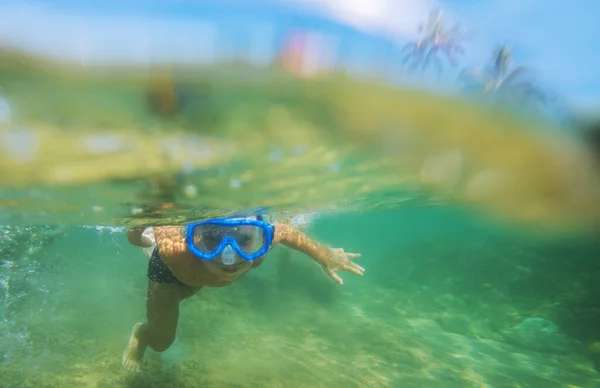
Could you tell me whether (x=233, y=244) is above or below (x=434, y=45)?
below

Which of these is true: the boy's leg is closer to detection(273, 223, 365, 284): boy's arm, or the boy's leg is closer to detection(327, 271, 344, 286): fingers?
detection(273, 223, 365, 284): boy's arm

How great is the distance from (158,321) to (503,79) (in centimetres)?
735

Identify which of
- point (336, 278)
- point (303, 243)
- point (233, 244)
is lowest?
point (233, 244)

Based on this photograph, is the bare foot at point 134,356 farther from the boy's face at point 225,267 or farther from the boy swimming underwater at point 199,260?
the boy's face at point 225,267

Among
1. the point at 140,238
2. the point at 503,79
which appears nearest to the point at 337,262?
the point at 140,238

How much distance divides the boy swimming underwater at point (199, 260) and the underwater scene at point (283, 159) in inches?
1.6

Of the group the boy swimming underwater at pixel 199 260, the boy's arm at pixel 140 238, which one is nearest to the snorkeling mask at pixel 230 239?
the boy swimming underwater at pixel 199 260

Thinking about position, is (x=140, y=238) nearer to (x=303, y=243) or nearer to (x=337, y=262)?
(x=303, y=243)

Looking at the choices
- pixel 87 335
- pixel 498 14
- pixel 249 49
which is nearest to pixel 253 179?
pixel 249 49

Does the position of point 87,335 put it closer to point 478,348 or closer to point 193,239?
point 193,239

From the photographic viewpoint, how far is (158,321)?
7.50m

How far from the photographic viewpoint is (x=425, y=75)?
416 cm

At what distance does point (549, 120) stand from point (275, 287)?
1279cm

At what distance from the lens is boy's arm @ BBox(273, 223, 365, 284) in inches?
306
